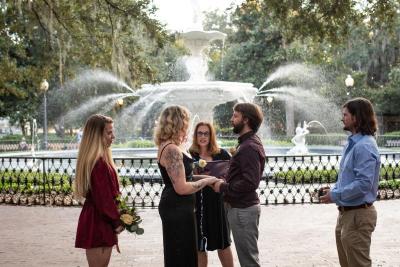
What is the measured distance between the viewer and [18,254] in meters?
7.20

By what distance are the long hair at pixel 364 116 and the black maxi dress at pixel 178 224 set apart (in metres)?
1.35

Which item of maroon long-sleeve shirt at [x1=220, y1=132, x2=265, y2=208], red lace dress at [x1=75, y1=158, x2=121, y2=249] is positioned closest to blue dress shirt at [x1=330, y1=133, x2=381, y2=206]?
maroon long-sleeve shirt at [x1=220, y1=132, x2=265, y2=208]

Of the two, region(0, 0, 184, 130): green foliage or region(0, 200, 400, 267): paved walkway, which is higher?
region(0, 0, 184, 130): green foliage

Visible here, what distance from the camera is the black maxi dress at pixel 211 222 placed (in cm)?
534

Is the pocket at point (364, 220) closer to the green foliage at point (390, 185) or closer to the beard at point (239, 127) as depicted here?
the beard at point (239, 127)

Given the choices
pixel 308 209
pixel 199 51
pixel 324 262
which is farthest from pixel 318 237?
pixel 199 51

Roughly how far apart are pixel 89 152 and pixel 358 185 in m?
2.06

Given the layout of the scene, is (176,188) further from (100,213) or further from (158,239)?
(158,239)

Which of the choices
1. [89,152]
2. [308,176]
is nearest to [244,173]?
[89,152]

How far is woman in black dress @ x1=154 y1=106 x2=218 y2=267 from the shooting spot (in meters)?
4.28

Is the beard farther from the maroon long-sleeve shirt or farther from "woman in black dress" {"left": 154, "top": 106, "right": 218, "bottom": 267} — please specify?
"woman in black dress" {"left": 154, "top": 106, "right": 218, "bottom": 267}

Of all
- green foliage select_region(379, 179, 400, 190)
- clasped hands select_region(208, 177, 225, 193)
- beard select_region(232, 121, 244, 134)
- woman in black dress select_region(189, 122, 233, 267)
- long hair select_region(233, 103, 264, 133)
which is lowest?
green foliage select_region(379, 179, 400, 190)

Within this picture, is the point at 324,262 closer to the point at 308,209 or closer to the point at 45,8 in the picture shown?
the point at 308,209

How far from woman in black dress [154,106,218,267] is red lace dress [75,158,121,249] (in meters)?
0.41
